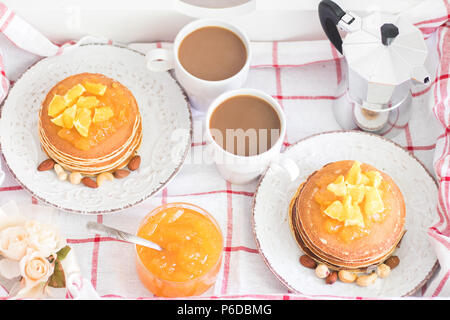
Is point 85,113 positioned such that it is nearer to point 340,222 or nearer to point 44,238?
point 44,238

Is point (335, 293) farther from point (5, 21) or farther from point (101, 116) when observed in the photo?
point (5, 21)

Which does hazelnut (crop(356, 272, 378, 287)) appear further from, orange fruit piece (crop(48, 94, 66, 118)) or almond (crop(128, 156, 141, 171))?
orange fruit piece (crop(48, 94, 66, 118))

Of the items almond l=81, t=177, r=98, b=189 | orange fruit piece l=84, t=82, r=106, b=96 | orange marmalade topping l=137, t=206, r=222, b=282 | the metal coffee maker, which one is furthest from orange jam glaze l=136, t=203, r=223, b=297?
the metal coffee maker

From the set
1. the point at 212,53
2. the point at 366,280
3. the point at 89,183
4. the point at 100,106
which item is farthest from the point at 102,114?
the point at 366,280

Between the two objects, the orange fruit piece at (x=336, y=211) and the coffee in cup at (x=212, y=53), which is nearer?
the orange fruit piece at (x=336, y=211)

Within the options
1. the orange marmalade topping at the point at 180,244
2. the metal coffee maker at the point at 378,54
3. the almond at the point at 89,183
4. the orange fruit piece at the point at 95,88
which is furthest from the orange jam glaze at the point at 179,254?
the metal coffee maker at the point at 378,54

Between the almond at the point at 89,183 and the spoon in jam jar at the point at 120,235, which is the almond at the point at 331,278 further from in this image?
the almond at the point at 89,183
